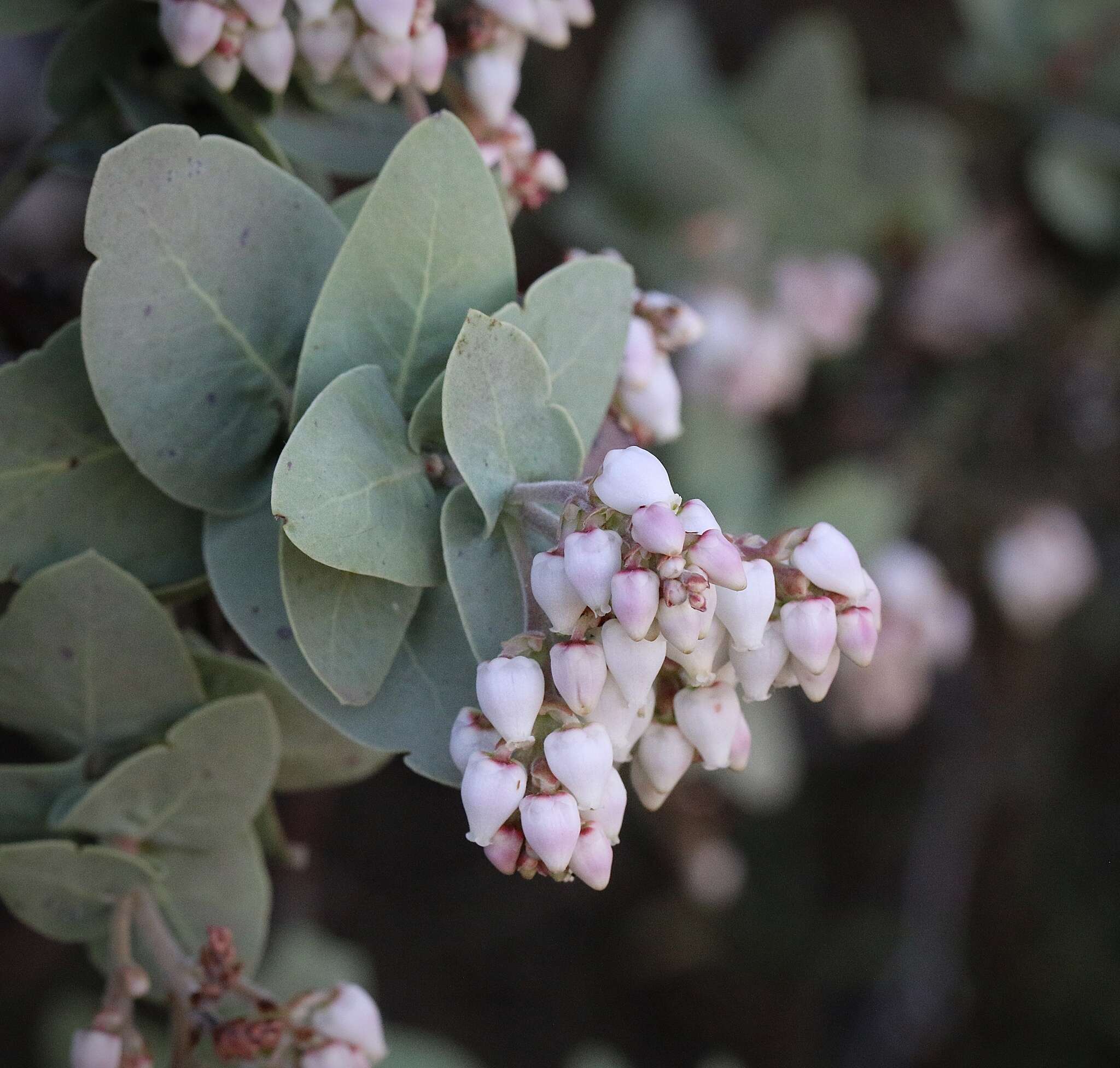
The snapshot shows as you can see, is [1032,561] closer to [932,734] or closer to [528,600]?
[932,734]

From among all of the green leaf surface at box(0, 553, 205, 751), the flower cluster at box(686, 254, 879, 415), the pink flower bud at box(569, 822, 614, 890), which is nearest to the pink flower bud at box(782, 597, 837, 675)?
the pink flower bud at box(569, 822, 614, 890)

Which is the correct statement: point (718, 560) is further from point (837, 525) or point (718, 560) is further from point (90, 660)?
point (837, 525)

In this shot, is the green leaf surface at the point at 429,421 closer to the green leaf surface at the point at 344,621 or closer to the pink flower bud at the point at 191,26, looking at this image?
the green leaf surface at the point at 344,621

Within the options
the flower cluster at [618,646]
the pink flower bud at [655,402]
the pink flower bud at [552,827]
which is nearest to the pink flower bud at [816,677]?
the flower cluster at [618,646]

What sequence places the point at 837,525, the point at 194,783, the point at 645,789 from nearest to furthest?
the point at 645,789 → the point at 194,783 → the point at 837,525

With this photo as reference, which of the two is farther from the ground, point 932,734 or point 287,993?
point 287,993

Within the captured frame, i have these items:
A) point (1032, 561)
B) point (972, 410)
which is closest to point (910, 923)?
point (1032, 561)

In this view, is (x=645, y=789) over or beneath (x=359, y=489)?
beneath

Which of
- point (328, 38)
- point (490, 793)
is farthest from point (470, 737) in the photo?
point (328, 38)
